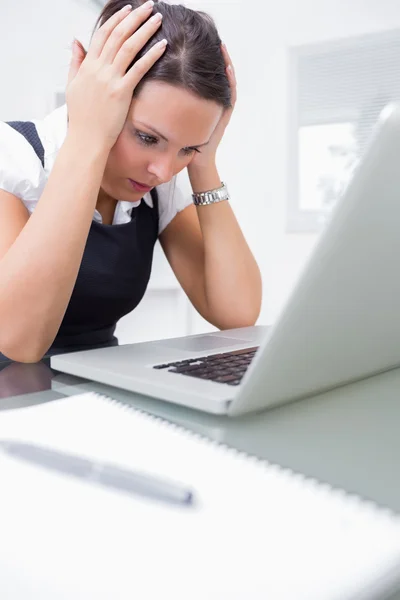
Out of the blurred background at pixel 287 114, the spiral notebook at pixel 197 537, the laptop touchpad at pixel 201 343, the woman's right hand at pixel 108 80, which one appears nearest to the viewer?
the spiral notebook at pixel 197 537

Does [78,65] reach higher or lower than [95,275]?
higher

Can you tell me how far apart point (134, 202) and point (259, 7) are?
181 cm

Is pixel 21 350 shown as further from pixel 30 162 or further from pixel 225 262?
pixel 225 262

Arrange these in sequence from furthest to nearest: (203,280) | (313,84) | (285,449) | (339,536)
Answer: (313,84), (203,280), (285,449), (339,536)

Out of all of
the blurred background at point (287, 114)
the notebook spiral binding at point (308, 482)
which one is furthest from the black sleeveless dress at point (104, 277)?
the blurred background at point (287, 114)

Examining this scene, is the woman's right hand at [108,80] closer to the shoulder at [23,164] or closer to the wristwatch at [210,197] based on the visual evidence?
the shoulder at [23,164]

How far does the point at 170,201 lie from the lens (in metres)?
1.02

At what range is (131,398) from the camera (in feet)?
1.32

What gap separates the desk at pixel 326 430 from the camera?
0.26 meters

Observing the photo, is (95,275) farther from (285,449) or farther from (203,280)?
(285,449)

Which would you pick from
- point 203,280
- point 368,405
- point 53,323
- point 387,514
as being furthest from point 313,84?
point 387,514

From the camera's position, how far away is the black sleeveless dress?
845mm

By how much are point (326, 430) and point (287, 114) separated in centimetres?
221

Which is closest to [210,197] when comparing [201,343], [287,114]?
[201,343]
